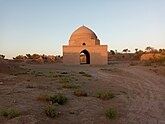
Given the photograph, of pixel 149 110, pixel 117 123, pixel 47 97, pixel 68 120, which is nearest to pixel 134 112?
pixel 149 110

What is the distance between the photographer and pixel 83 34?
141ft

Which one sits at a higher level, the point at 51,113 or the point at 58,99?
the point at 58,99

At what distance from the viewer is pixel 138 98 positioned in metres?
10.1

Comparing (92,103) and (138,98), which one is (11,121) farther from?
(138,98)

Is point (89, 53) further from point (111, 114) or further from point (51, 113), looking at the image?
point (51, 113)

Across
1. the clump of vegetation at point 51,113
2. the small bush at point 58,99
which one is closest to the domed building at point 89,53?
the small bush at point 58,99

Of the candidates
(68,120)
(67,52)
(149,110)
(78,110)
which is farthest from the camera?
(67,52)

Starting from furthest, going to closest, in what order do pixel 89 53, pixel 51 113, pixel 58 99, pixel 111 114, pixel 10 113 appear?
pixel 89 53 → pixel 58 99 → pixel 111 114 → pixel 51 113 → pixel 10 113

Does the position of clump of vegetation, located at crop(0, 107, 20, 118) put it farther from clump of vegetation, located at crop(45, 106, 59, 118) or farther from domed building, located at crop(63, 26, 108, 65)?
domed building, located at crop(63, 26, 108, 65)

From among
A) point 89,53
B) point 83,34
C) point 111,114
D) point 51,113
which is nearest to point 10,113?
point 51,113

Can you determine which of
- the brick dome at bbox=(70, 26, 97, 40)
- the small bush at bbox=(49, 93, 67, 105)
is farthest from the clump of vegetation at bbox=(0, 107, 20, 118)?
the brick dome at bbox=(70, 26, 97, 40)

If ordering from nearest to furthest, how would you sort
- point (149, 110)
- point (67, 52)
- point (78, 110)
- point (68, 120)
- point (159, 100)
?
point (68, 120) → point (78, 110) → point (149, 110) → point (159, 100) → point (67, 52)

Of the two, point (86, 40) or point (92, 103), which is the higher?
point (86, 40)

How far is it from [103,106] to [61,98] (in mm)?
1510
